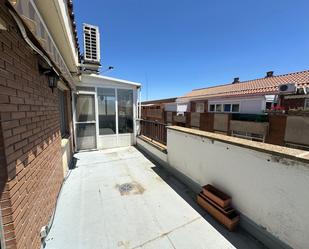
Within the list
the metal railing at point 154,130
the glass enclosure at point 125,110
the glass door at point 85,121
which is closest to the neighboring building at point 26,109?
the glass door at point 85,121

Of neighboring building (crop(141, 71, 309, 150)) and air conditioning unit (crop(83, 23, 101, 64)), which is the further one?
neighboring building (crop(141, 71, 309, 150))

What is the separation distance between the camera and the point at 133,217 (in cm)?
221

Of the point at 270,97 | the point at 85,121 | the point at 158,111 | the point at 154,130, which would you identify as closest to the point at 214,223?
the point at 154,130

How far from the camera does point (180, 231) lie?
193 centimetres

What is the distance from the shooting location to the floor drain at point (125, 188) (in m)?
2.91

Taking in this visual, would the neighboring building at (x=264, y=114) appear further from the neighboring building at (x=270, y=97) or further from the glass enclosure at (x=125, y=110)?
the glass enclosure at (x=125, y=110)

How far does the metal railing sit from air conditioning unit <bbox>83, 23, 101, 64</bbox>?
9.30ft

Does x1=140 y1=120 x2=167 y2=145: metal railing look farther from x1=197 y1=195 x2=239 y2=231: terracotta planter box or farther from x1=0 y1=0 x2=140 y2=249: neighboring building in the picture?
x1=0 y1=0 x2=140 y2=249: neighboring building

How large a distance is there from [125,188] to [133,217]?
87cm

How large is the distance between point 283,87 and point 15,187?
10.8 meters

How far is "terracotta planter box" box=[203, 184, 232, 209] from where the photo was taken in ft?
6.93

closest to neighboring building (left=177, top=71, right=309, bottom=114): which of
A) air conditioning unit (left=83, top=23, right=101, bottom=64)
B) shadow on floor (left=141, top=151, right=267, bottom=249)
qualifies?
shadow on floor (left=141, top=151, right=267, bottom=249)

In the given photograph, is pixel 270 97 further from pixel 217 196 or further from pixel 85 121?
pixel 85 121

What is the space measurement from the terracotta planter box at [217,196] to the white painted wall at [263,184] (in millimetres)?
77
